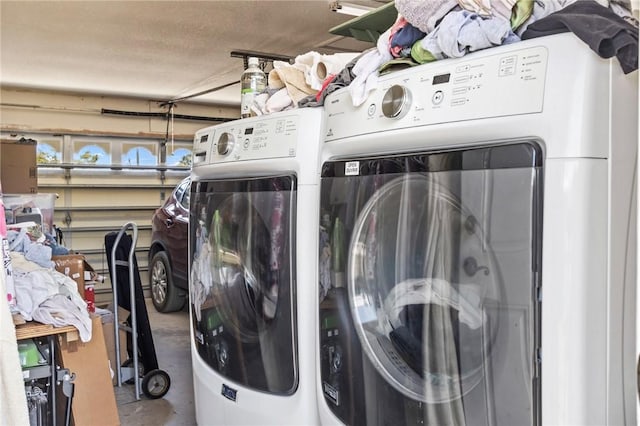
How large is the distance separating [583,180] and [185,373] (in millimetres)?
3767

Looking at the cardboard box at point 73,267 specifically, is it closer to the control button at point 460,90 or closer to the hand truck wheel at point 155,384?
the hand truck wheel at point 155,384

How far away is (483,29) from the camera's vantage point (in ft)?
3.84

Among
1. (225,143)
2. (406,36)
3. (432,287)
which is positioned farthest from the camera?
(225,143)

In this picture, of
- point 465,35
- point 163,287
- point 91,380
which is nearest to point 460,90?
point 465,35

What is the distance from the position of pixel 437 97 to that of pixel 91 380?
2.29m

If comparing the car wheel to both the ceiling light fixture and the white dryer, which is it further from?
the white dryer

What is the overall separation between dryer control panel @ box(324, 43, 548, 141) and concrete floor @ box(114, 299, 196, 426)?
100 inches

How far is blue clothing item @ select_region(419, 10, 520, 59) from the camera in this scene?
3.82 ft

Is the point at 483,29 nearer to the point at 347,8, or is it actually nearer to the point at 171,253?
the point at 347,8

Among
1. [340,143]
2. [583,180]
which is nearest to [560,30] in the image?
[583,180]

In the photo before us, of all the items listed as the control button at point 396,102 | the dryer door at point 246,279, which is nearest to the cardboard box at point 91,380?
the dryer door at point 246,279

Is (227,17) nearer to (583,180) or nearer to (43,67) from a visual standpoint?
(43,67)

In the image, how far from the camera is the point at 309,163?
5.51 ft

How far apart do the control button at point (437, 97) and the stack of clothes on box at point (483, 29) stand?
0.09 meters
